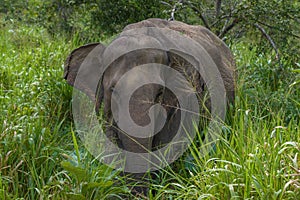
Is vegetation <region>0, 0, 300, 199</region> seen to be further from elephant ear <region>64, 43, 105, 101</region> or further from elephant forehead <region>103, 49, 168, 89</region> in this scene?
elephant forehead <region>103, 49, 168, 89</region>

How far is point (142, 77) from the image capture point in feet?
13.2

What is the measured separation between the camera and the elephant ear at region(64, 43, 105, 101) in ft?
15.6

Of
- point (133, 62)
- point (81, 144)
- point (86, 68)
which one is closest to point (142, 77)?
point (133, 62)

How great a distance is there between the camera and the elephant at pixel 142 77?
4.02 meters

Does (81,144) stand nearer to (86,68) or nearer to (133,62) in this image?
(86,68)

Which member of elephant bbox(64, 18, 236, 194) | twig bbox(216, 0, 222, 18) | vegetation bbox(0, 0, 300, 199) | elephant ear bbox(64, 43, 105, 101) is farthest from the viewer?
twig bbox(216, 0, 222, 18)

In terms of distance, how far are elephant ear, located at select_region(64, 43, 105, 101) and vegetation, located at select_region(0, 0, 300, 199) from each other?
0.40 metres

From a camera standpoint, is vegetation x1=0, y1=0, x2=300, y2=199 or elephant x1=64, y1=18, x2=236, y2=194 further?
elephant x1=64, y1=18, x2=236, y2=194

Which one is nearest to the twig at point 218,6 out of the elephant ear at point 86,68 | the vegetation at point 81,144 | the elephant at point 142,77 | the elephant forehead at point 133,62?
the vegetation at point 81,144

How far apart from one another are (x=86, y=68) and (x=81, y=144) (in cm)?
65

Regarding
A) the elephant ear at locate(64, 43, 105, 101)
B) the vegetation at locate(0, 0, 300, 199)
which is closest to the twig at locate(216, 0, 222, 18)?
the vegetation at locate(0, 0, 300, 199)

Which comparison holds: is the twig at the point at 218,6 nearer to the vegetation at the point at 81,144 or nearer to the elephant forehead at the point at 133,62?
the vegetation at the point at 81,144

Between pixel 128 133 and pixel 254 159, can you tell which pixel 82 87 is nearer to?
pixel 128 133

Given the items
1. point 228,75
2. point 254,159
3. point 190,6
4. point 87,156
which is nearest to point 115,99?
point 87,156
